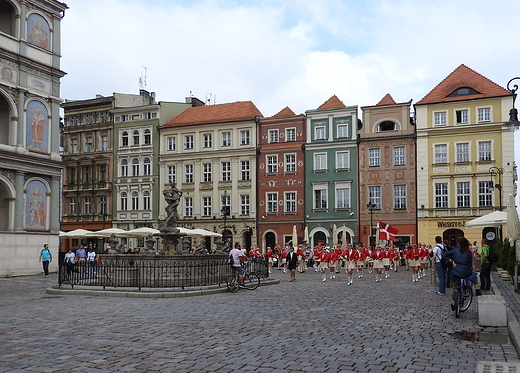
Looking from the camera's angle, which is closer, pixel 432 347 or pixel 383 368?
pixel 383 368

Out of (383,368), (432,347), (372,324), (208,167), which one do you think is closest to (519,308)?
(372,324)

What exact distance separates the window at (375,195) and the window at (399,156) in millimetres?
2487

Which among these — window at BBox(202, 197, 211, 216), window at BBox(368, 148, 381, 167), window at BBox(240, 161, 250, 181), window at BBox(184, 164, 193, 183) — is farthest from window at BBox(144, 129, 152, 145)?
window at BBox(368, 148, 381, 167)

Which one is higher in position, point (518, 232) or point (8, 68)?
point (8, 68)

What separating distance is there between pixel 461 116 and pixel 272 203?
17320mm

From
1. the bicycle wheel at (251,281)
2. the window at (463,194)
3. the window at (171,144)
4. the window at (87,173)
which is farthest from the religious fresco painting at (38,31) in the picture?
the window at (463,194)

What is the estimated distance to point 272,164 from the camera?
50750mm

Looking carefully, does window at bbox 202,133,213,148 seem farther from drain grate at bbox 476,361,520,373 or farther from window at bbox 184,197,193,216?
drain grate at bbox 476,361,520,373

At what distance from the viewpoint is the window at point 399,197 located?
46.0 m

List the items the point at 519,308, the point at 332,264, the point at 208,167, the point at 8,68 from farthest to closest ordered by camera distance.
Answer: the point at 208,167
the point at 8,68
the point at 332,264
the point at 519,308

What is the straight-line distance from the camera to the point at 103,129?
185ft

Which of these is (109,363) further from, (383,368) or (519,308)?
(519,308)

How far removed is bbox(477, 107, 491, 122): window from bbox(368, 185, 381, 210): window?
943 centimetres

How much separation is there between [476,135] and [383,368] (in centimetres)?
4006
